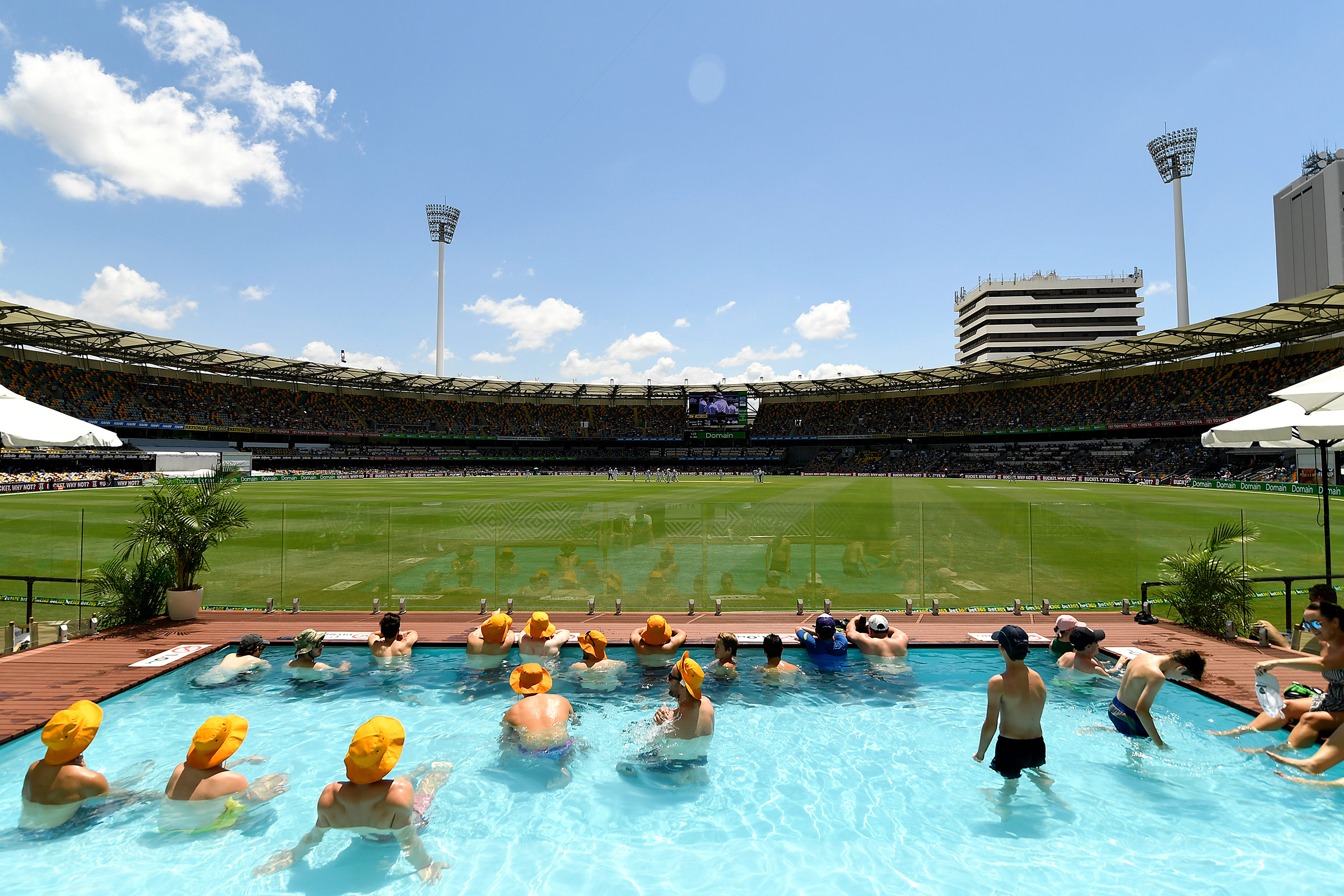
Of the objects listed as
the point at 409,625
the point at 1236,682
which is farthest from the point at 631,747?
the point at 1236,682

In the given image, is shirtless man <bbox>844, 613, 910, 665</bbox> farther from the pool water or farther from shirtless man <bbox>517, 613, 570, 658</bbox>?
shirtless man <bbox>517, 613, 570, 658</bbox>

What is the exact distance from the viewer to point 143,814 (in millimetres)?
4602

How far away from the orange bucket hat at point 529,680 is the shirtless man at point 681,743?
1.10m

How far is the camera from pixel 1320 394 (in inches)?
254

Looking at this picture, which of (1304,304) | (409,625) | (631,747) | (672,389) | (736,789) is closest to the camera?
(736,789)

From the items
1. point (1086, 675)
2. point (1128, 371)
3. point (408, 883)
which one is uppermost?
point (1128, 371)

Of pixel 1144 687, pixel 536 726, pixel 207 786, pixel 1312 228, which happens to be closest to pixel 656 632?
pixel 536 726

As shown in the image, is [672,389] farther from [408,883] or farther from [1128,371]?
[408,883]

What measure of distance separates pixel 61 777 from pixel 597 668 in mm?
4701

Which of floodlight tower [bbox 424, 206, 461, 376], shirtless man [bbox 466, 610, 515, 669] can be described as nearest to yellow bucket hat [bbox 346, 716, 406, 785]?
shirtless man [bbox 466, 610, 515, 669]

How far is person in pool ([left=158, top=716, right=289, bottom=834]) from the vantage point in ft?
14.1

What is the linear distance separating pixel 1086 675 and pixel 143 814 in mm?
9818

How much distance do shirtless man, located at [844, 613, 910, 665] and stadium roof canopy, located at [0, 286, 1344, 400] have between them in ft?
159

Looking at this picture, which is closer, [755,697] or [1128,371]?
[755,697]
